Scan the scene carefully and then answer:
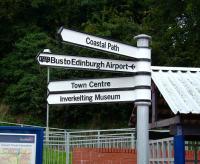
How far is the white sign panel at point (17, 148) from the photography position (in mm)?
7855

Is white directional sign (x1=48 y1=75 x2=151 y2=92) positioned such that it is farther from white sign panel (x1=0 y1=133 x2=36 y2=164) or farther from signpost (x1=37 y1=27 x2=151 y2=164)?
white sign panel (x1=0 y1=133 x2=36 y2=164)

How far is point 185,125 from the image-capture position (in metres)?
8.11

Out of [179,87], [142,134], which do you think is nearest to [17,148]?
[142,134]

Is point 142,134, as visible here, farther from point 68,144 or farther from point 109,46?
point 68,144

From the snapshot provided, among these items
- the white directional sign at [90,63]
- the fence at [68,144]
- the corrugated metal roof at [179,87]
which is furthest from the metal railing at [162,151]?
the fence at [68,144]

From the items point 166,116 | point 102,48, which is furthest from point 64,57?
point 166,116

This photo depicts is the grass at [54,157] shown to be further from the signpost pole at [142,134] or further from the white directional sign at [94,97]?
the signpost pole at [142,134]

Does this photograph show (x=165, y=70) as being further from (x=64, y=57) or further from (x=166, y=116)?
(x=64, y=57)

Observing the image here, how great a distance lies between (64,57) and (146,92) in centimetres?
120

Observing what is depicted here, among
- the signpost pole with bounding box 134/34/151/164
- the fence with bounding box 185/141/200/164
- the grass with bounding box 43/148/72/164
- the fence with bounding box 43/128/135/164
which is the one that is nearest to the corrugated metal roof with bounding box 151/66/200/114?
the signpost pole with bounding box 134/34/151/164

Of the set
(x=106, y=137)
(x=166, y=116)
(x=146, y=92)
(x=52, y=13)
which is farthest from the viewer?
(x=52, y=13)

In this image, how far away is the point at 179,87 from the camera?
8.96 metres

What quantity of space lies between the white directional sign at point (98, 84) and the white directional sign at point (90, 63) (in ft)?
0.43

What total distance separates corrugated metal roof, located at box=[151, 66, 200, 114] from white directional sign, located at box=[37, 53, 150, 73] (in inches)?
42.8
